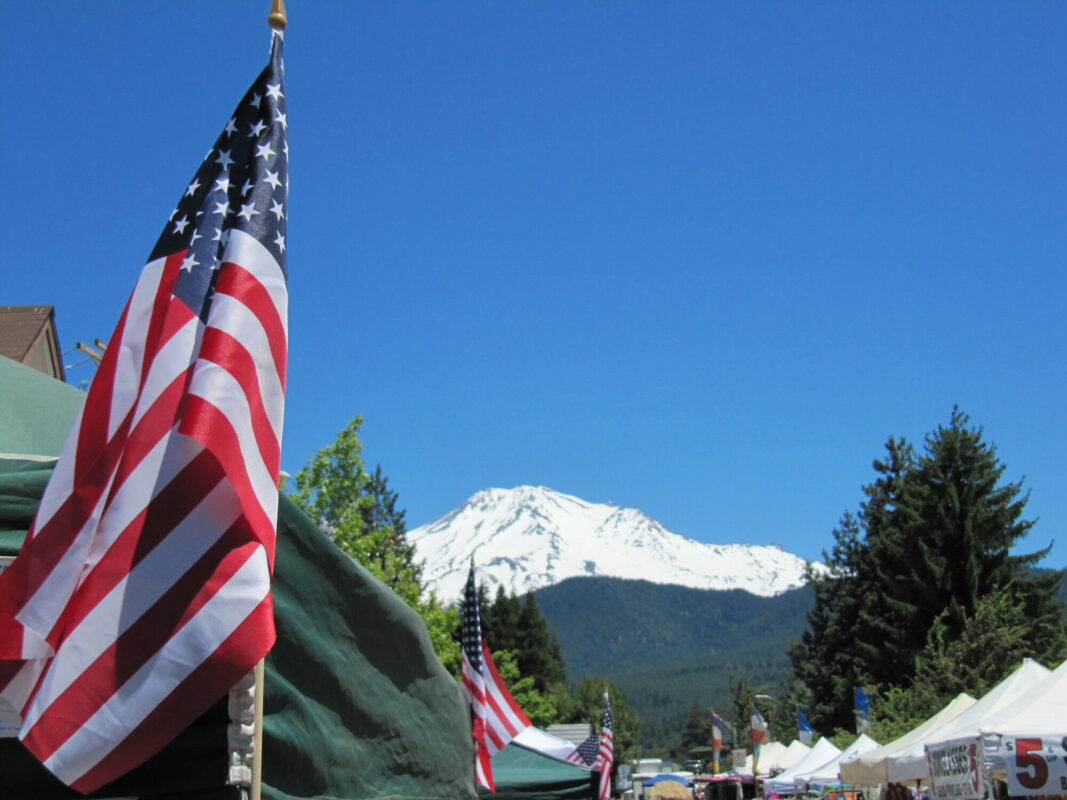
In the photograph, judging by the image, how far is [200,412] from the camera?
5.03 metres

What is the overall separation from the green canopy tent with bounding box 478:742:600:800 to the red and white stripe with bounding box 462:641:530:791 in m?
0.79

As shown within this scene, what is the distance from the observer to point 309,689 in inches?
261

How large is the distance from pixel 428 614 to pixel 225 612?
26571 mm

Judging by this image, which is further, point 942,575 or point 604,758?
point 942,575

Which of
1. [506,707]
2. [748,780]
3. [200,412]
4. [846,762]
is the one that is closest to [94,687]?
[200,412]

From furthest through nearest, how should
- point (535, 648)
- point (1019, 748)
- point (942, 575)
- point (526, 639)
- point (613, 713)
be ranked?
point (613, 713) → point (535, 648) → point (526, 639) → point (942, 575) → point (1019, 748)

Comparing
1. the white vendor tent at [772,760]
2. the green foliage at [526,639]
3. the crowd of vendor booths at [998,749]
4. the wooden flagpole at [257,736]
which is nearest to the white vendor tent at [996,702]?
the crowd of vendor booths at [998,749]

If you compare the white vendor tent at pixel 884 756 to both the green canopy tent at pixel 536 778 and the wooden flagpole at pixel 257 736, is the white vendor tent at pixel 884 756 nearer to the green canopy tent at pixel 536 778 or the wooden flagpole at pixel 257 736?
Answer: the green canopy tent at pixel 536 778

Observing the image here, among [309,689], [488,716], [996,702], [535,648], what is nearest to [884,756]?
[996,702]

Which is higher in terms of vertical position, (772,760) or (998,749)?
(998,749)

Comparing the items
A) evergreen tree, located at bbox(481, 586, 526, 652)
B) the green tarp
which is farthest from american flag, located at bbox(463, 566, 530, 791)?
evergreen tree, located at bbox(481, 586, 526, 652)

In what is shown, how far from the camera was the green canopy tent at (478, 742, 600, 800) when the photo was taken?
41.8ft

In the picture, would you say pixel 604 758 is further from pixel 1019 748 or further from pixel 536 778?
pixel 1019 748

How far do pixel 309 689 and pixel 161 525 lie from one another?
1.96m
